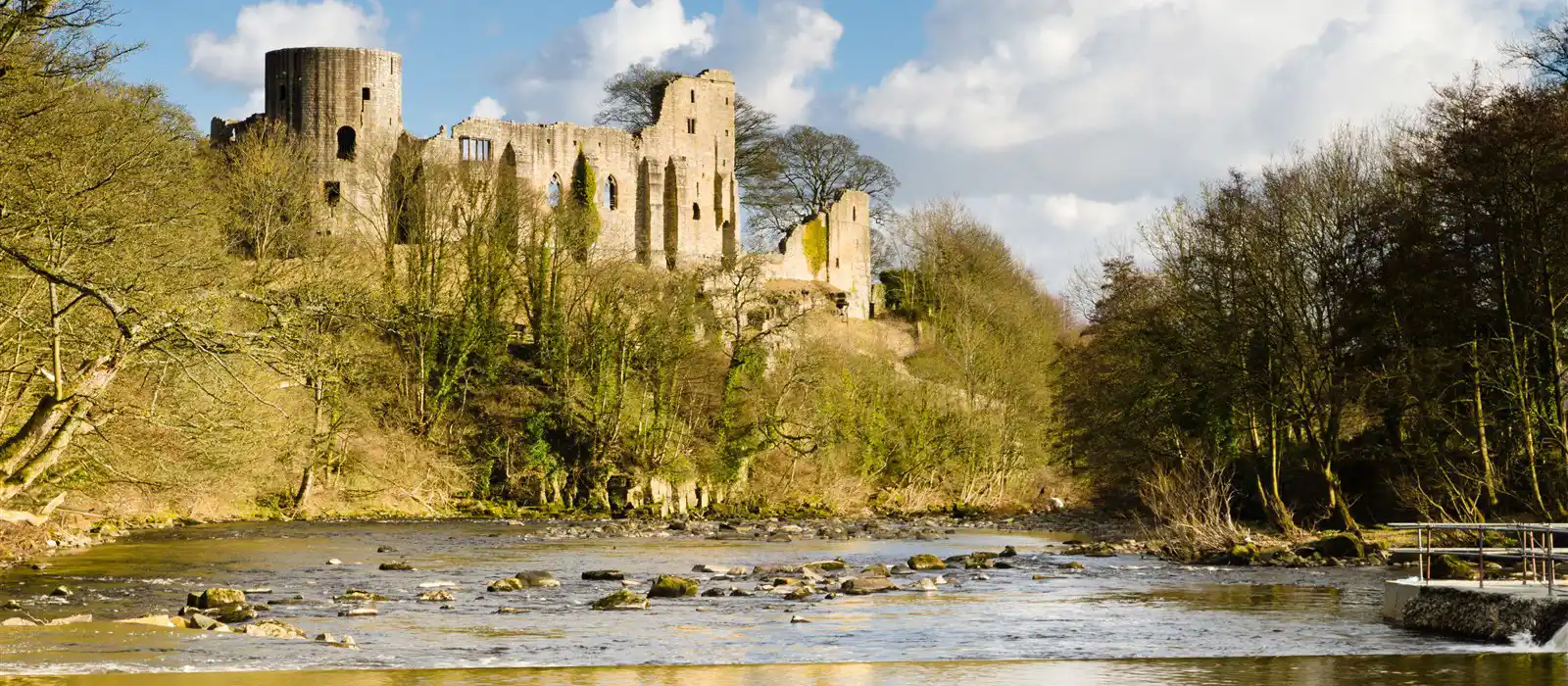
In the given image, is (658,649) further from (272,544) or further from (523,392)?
(523,392)

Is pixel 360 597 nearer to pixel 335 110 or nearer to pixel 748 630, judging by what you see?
pixel 748 630

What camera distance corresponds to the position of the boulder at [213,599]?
18500 millimetres

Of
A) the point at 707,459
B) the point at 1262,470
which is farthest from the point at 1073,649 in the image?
the point at 707,459

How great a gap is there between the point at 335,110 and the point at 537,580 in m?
46.6

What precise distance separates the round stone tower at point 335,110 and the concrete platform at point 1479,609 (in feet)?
177

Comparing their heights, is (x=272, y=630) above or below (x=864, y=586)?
above

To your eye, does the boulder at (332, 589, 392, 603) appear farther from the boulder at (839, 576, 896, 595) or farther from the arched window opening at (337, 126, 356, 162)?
the arched window opening at (337, 126, 356, 162)

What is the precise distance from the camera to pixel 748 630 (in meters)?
17.6

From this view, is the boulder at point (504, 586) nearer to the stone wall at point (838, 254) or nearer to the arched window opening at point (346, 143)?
the arched window opening at point (346, 143)

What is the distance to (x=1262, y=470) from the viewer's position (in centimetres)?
3700

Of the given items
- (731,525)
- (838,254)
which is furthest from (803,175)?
(731,525)

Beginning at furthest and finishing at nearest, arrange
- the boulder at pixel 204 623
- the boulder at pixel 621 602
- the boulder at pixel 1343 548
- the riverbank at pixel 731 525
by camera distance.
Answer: the riverbank at pixel 731 525
the boulder at pixel 1343 548
the boulder at pixel 621 602
the boulder at pixel 204 623

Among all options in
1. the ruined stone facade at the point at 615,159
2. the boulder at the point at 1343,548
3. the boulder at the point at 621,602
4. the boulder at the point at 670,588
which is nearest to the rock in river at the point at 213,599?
the boulder at the point at 621,602

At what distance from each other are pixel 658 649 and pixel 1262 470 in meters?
24.6
